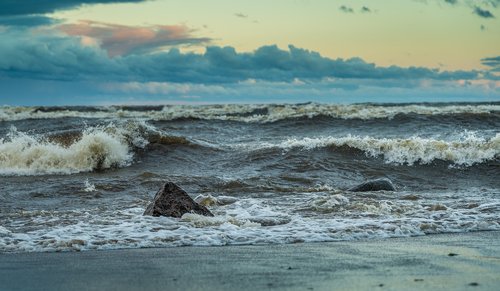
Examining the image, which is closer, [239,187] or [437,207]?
[437,207]

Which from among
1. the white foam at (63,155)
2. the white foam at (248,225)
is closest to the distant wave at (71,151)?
the white foam at (63,155)

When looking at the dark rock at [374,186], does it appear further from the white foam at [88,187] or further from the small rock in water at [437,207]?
the white foam at [88,187]

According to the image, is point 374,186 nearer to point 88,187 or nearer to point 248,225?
point 248,225

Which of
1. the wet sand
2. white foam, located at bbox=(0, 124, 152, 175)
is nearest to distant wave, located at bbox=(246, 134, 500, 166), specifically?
white foam, located at bbox=(0, 124, 152, 175)

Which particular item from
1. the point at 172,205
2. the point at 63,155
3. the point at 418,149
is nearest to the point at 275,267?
the point at 172,205

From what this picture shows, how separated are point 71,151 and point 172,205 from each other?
8.73 m

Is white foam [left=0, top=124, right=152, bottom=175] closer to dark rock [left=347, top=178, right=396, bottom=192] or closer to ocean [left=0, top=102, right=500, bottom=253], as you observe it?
ocean [left=0, top=102, right=500, bottom=253]

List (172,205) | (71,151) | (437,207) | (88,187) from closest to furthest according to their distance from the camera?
(172,205) → (437,207) → (88,187) → (71,151)

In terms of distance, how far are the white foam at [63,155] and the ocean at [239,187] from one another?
0.13ft

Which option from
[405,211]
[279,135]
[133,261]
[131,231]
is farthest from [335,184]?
[279,135]

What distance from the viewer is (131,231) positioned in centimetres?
785

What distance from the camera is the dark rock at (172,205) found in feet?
28.2

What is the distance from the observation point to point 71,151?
54.6ft

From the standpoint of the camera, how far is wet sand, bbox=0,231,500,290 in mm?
5191
